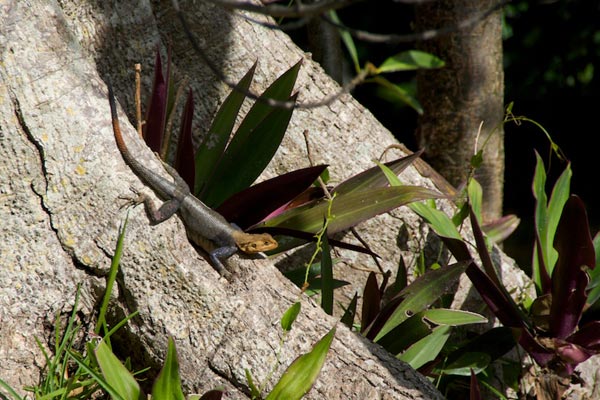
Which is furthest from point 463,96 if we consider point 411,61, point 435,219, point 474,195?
point 435,219

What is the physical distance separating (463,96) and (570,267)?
135cm

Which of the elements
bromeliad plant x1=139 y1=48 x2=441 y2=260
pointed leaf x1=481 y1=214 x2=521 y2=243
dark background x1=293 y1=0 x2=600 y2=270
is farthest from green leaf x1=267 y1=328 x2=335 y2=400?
dark background x1=293 y1=0 x2=600 y2=270

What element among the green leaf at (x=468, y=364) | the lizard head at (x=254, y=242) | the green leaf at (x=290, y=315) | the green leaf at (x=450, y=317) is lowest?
the green leaf at (x=468, y=364)

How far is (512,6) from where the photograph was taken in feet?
17.9

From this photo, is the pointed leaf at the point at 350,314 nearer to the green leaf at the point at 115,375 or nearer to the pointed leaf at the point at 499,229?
the pointed leaf at the point at 499,229

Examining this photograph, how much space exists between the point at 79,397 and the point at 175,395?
49 cm

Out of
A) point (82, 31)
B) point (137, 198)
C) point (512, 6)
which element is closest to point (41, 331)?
point (137, 198)

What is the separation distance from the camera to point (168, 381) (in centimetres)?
219

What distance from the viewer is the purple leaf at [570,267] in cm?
297

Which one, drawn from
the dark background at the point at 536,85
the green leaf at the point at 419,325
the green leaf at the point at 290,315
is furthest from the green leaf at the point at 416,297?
the dark background at the point at 536,85

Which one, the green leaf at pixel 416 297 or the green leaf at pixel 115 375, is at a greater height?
the green leaf at pixel 416 297

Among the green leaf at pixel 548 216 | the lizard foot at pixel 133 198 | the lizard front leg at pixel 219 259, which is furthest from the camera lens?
the green leaf at pixel 548 216

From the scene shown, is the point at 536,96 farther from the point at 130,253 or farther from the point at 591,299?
the point at 130,253

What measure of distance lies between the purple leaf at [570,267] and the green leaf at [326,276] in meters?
0.97
